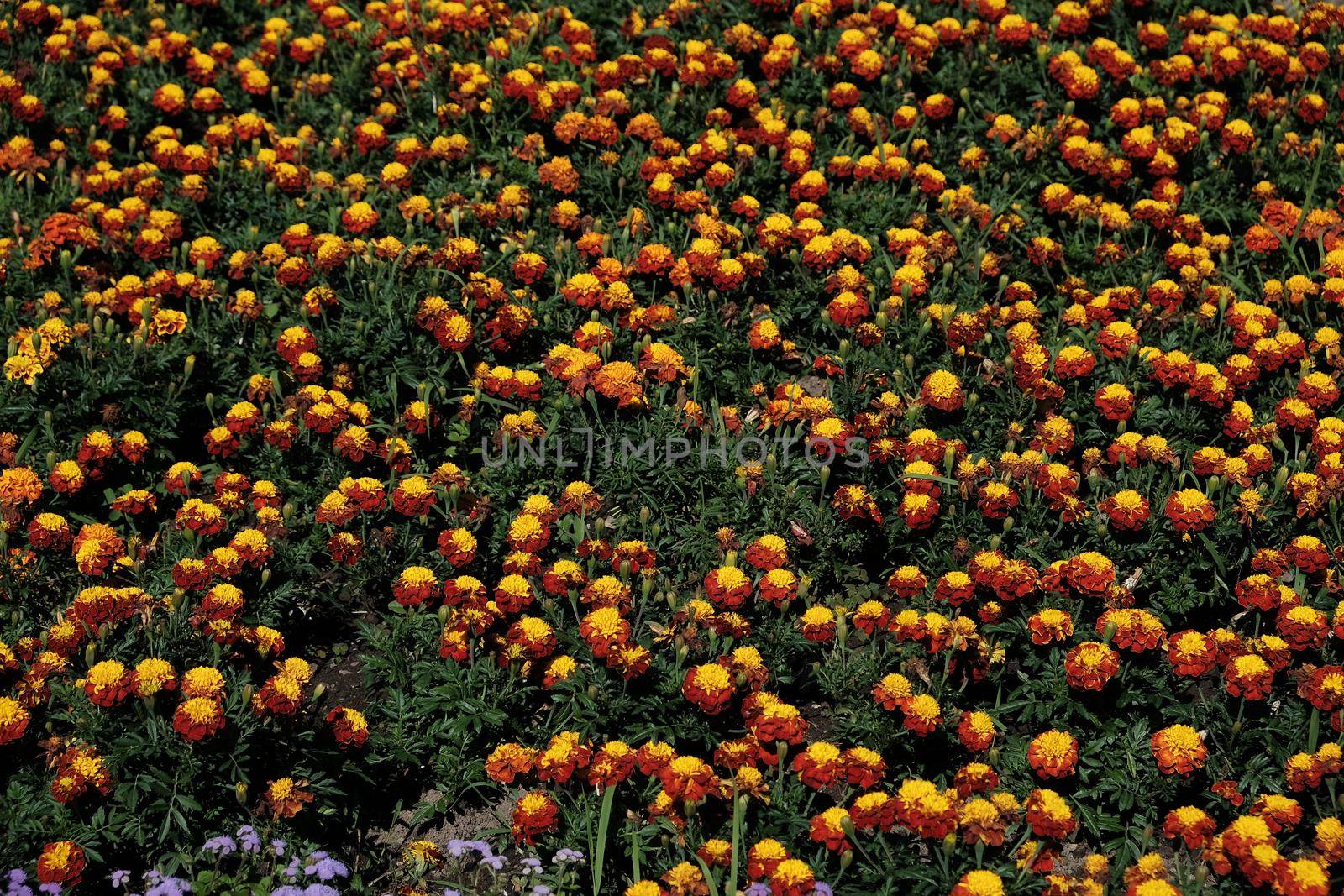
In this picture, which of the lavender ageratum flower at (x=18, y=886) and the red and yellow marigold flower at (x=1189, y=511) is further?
the red and yellow marigold flower at (x=1189, y=511)

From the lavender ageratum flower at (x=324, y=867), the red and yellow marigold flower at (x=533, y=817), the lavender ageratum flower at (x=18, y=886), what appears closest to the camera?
the lavender ageratum flower at (x=18, y=886)

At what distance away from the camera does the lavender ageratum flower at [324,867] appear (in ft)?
11.3

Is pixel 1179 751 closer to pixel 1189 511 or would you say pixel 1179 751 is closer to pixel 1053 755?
pixel 1053 755

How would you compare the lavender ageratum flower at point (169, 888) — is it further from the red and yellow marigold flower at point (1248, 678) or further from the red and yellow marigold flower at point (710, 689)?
the red and yellow marigold flower at point (1248, 678)

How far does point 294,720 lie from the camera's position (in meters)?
3.81

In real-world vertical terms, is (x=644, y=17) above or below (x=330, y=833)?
above

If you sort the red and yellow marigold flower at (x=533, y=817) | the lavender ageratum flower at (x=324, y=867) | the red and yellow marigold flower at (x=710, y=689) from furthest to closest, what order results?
1. the red and yellow marigold flower at (x=710, y=689)
2. the red and yellow marigold flower at (x=533, y=817)
3. the lavender ageratum flower at (x=324, y=867)

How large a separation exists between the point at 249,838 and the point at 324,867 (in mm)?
235

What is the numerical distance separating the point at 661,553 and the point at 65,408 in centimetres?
216

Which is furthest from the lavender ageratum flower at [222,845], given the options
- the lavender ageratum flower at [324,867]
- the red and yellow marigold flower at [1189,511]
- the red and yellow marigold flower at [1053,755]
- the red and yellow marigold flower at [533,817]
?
the red and yellow marigold flower at [1189,511]

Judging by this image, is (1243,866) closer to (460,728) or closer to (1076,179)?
(460,728)

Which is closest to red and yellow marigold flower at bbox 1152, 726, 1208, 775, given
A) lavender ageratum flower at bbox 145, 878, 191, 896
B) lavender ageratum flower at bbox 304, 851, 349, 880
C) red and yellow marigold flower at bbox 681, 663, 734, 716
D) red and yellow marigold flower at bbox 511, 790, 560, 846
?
red and yellow marigold flower at bbox 681, 663, 734, 716

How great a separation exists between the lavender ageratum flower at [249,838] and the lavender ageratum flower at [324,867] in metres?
0.15

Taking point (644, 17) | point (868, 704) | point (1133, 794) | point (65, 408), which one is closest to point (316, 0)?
point (644, 17)
